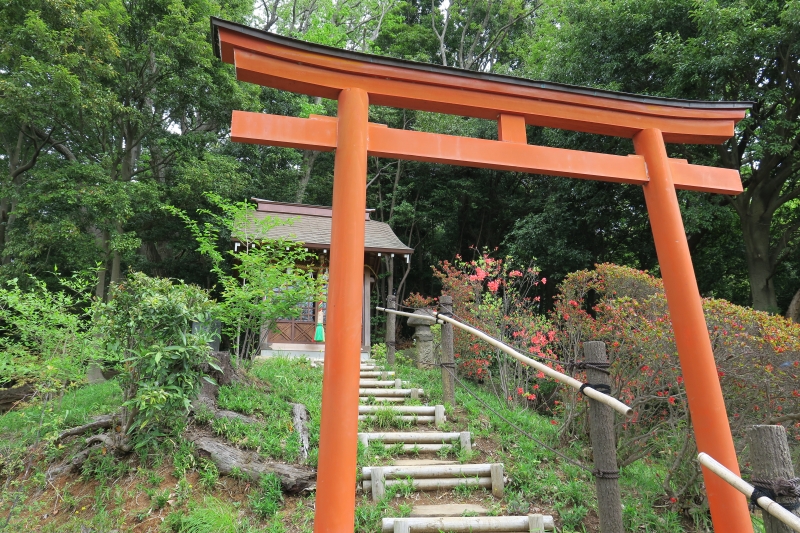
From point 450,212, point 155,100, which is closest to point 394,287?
→ point 450,212

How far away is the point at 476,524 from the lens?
10.5ft

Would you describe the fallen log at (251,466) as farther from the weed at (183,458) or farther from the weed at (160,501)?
the weed at (160,501)

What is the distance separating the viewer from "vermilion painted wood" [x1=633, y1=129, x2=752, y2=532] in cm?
300

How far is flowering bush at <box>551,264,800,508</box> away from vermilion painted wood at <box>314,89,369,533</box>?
8.87 ft

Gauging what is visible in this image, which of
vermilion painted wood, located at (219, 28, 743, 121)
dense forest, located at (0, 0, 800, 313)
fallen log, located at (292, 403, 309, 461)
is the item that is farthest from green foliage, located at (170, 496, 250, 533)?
dense forest, located at (0, 0, 800, 313)

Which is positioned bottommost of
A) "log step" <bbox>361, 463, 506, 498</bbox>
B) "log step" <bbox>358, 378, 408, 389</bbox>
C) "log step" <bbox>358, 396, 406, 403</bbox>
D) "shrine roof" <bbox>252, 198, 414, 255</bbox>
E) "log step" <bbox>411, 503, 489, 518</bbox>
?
"log step" <bbox>411, 503, 489, 518</bbox>

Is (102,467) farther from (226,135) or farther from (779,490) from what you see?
(226,135)

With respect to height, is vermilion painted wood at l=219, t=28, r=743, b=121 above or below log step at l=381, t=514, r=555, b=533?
above

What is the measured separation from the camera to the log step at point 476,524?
3.15 meters

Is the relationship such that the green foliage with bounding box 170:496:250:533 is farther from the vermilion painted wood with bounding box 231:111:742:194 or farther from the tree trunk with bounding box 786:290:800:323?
the tree trunk with bounding box 786:290:800:323

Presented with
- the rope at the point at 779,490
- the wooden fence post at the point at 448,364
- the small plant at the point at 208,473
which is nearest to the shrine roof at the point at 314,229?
the wooden fence post at the point at 448,364

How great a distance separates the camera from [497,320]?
756cm

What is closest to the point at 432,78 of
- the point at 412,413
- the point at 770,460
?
the point at 770,460

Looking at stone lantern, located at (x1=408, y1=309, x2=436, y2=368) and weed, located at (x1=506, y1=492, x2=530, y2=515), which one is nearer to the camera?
weed, located at (x1=506, y1=492, x2=530, y2=515)
